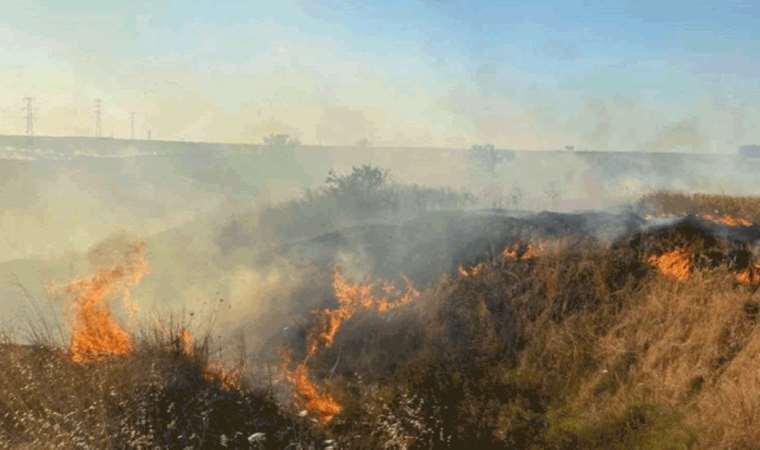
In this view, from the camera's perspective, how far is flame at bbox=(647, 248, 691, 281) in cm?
920

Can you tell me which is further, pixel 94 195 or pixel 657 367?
pixel 94 195

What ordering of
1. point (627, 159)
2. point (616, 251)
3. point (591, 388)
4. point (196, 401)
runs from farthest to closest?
point (627, 159)
point (616, 251)
point (591, 388)
point (196, 401)

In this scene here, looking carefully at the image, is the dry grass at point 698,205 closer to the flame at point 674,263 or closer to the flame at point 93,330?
the flame at point 674,263

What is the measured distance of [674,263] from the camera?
9.55 metres

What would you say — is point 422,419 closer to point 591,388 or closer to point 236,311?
point 591,388

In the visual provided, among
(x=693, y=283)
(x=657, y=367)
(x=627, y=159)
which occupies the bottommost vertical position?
(x=657, y=367)

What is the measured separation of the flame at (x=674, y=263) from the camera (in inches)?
362

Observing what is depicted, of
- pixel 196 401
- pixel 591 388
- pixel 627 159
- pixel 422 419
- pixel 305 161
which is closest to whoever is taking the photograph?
pixel 196 401

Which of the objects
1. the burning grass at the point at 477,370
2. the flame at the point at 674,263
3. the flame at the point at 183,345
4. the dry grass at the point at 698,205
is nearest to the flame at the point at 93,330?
the burning grass at the point at 477,370

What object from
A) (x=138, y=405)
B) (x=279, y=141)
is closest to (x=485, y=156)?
(x=279, y=141)

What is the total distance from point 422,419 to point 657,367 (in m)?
2.92

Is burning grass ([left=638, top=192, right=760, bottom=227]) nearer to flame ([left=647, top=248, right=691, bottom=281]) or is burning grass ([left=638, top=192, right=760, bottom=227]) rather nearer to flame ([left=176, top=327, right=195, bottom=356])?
flame ([left=647, top=248, right=691, bottom=281])

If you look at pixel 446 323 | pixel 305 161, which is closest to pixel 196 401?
pixel 446 323

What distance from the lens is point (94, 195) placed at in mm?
32281
